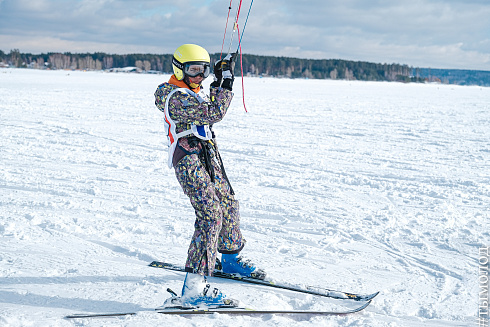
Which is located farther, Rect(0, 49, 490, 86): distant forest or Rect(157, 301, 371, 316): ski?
Rect(0, 49, 490, 86): distant forest

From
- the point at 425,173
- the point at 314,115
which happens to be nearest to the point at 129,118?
the point at 314,115

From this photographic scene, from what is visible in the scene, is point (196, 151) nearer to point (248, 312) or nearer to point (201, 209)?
point (201, 209)

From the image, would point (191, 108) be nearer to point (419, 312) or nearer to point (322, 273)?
point (322, 273)

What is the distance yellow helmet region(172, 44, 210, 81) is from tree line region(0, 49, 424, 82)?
100474 mm

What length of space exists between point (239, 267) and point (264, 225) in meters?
1.29

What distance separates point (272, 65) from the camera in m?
108

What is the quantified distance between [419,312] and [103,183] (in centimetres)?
450

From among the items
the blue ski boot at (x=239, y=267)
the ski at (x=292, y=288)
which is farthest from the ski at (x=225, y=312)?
the blue ski boot at (x=239, y=267)

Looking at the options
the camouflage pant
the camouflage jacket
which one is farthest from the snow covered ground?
the camouflage jacket

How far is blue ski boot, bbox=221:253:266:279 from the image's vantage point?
11.5ft

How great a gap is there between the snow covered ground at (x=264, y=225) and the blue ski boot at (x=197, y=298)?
0.10m

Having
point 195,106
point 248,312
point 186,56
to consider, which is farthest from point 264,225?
point 186,56

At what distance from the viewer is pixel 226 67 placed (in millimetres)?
2924

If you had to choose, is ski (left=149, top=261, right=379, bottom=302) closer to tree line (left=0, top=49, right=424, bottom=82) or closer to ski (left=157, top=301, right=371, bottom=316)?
ski (left=157, top=301, right=371, bottom=316)
